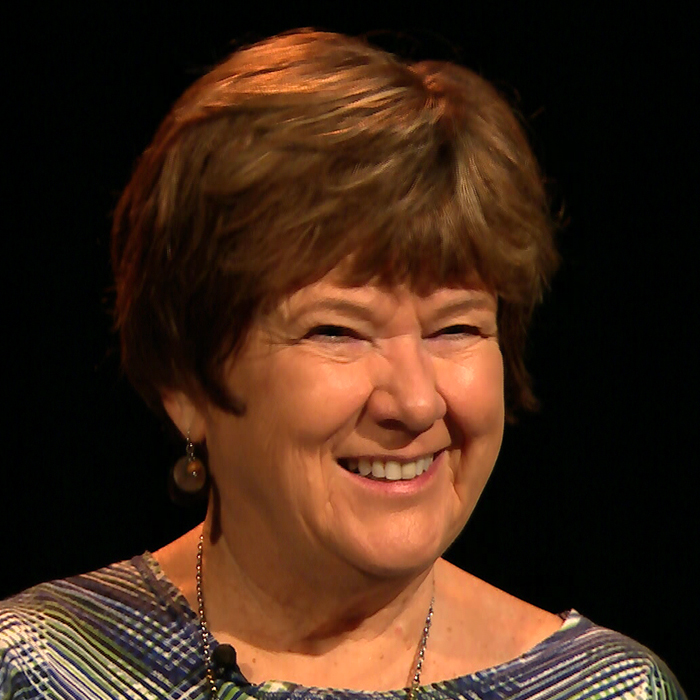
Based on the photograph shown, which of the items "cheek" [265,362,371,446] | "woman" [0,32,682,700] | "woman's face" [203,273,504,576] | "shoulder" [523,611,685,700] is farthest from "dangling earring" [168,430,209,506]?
"shoulder" [523,611,685,700]

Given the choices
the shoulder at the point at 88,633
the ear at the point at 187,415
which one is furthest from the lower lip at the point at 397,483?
the shoulder at the point at 88,633

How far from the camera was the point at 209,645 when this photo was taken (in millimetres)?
1650

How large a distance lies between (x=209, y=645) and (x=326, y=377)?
44cm

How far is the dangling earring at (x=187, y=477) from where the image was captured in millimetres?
1663

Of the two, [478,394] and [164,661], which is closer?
[478,394]

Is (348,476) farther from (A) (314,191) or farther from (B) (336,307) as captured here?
(A) (314,191)

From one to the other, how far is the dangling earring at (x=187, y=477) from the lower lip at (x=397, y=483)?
0.26 m

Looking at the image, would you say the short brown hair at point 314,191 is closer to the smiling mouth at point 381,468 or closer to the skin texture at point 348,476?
the skin texture at point 348,476

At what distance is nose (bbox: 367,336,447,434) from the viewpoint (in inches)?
56.7

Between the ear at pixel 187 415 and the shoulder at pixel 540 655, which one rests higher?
the ear at pixel 187 415

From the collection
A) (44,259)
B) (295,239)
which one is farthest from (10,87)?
(295,239)

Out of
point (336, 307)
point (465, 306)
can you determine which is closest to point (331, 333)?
point (336, 307)

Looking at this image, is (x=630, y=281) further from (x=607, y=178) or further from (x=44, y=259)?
(x=44, y=259)

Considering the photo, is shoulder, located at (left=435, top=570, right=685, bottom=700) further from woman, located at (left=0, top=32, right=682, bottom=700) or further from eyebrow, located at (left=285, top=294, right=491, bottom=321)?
eyebrow, located at (left=285, top=294, right=491, bottom=321)
